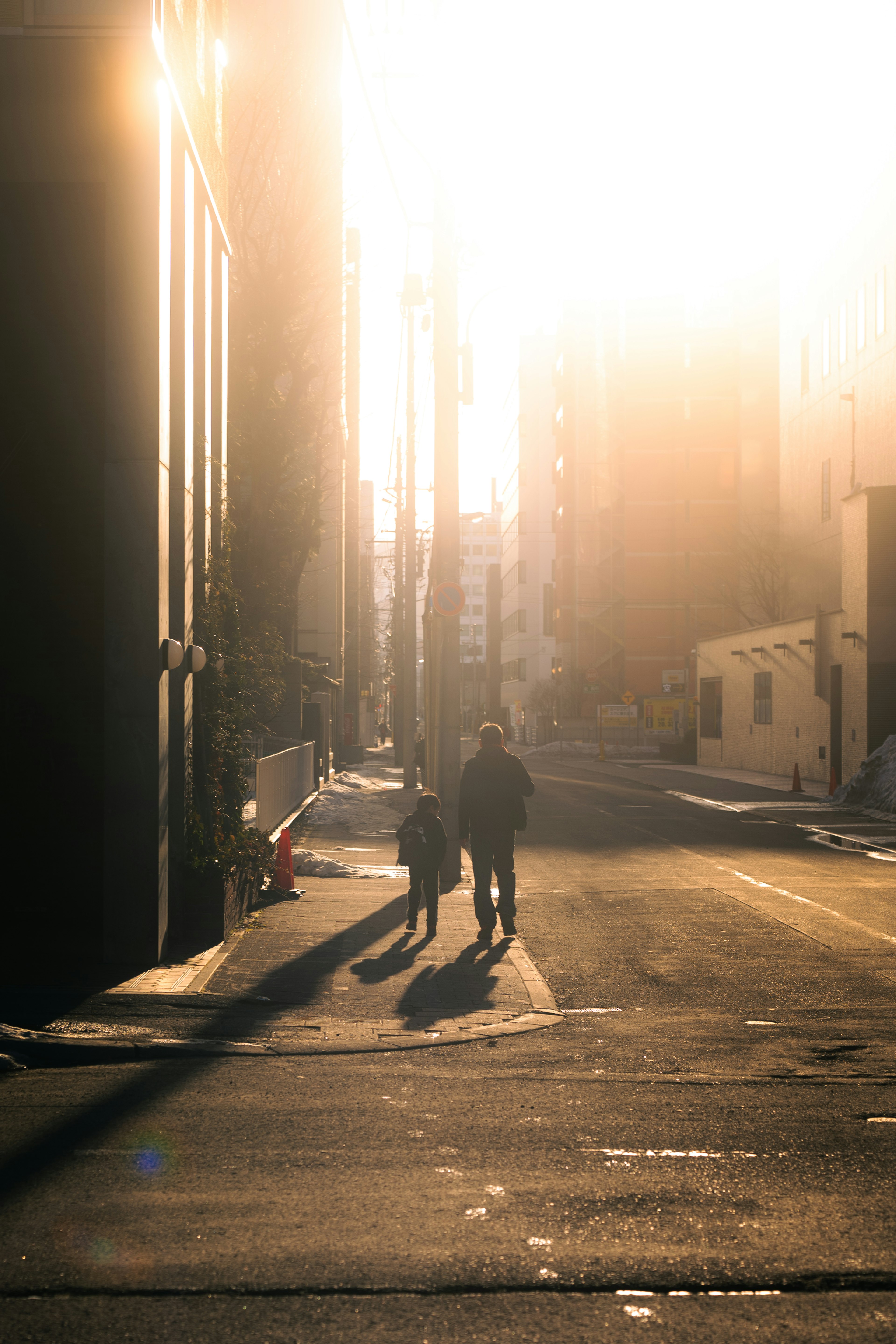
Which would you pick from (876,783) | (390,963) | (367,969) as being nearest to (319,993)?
(367,969)

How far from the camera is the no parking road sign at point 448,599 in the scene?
14938 millimetres

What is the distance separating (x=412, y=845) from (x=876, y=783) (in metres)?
16.9

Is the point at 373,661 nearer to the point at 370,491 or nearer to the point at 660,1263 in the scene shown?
the point at 370,491

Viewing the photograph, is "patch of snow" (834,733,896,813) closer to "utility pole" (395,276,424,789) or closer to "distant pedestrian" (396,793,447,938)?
"utility pole" (395,276,424,789)

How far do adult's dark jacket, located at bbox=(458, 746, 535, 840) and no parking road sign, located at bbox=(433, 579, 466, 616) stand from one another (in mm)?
4090

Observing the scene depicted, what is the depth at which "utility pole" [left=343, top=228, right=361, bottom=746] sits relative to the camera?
31469 mm

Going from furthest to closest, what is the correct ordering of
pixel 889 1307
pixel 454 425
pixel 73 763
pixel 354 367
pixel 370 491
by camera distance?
pixel 370 491
pixel 354 367
pixel 454 425
pixel 73 763
pixel 889 1307

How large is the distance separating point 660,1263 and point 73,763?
606 centimetres

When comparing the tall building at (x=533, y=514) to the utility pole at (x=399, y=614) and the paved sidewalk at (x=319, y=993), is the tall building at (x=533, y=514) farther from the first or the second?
the paved sidewalk at (x=319, y=993)

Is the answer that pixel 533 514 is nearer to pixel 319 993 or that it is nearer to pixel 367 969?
pixel 367 969

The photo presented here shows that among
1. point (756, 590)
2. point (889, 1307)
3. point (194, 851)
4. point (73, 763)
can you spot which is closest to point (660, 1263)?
point (889, 1307)

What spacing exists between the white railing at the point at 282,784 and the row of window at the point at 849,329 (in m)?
23.9

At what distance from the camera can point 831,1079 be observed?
250 inches

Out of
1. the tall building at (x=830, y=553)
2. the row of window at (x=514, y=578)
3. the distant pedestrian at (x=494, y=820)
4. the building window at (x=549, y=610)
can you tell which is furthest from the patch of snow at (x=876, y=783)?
the building window at (x=549, y=610)
